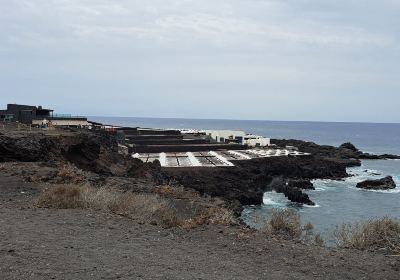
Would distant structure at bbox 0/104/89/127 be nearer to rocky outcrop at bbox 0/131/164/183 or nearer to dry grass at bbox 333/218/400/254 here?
rocky outcrop at bbox 0/131/164/183

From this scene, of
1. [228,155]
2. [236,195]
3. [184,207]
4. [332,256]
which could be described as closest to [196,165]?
[236,195]

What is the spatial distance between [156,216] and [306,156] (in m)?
56.6

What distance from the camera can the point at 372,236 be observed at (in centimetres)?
862

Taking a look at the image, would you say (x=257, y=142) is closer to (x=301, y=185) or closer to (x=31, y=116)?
(x=301, y=185)

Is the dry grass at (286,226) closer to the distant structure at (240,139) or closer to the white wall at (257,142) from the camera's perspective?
the distant structure at (240,139)

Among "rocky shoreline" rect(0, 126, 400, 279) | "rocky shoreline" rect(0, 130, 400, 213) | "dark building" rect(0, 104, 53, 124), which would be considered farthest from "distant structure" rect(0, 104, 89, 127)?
"rocky shoreline" rect(0, 126, 400, 279)

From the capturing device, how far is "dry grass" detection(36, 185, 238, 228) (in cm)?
971

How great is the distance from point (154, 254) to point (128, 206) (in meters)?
3.81

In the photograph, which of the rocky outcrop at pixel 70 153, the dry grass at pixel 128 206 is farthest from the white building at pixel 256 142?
the dry grass at pixel 128 206

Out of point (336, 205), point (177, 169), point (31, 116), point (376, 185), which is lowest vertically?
point (336, 205)

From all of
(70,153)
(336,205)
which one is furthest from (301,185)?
(70,153)

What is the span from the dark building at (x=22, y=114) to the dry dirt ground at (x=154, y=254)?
40.7 meters

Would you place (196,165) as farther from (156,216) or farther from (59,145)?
(156,216)

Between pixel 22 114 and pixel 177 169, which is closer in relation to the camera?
pixel 177 169
